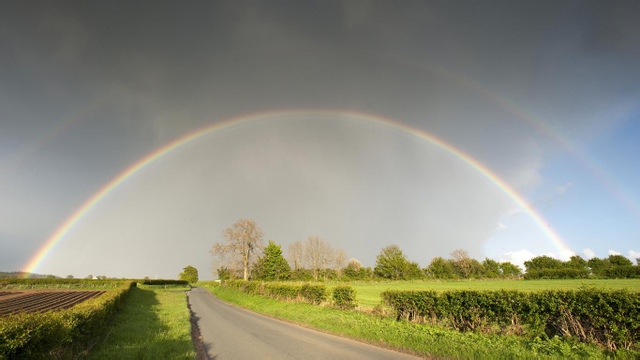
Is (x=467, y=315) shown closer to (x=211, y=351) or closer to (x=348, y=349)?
(x=348, y=349)

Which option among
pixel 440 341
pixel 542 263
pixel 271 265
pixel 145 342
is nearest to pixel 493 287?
pixel 271 265

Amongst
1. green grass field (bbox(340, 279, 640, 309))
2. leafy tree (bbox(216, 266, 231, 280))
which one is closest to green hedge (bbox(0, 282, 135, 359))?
green grass field (bbox(340, 279, 640, 309))

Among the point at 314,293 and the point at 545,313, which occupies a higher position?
the point at 545,313

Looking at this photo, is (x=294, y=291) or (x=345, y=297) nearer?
(x=345, y=297)

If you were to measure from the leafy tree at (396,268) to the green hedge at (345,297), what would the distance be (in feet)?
296

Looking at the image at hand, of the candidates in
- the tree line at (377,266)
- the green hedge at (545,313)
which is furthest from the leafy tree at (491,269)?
the green hedge at (545,313)

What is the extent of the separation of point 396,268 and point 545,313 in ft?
337

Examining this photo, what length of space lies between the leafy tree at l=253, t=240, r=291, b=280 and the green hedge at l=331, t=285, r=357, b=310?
1861 inches

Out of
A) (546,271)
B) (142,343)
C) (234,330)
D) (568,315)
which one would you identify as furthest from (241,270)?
(546,271)

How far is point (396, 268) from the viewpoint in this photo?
107375 mm

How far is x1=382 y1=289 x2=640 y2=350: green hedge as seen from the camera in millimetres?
8523

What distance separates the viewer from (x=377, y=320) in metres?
15.7

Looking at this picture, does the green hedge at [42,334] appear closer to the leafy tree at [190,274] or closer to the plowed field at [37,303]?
the plowed field at [37,303]

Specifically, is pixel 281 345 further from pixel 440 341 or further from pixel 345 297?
pixel 345 297
